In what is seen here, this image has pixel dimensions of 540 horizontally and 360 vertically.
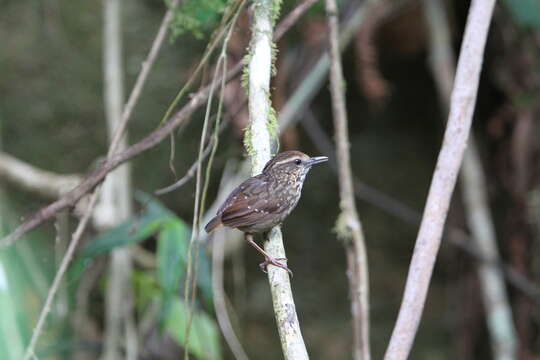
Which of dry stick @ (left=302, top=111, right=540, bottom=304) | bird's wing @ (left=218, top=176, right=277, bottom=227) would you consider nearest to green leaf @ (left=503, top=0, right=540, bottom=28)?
dry stick @ (left=302, top=111, right=540, bottom=304)

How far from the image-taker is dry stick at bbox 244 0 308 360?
173cm

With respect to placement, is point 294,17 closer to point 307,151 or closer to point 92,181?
point 92,181

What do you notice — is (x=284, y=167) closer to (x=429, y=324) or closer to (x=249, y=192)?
(x=249, y=192)

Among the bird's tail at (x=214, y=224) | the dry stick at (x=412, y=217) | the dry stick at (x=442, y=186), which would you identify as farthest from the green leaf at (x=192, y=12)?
the dry stick at (x=412, y=217)

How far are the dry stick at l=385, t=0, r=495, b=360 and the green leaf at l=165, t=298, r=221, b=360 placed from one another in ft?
5.26

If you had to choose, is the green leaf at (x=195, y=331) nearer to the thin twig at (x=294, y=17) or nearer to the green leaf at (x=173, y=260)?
the green leaf at (x=173, y=260)

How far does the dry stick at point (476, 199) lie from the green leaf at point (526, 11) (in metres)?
0.67

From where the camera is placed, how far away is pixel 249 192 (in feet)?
8.30

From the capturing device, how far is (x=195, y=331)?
3.70m

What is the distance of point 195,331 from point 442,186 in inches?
75.4

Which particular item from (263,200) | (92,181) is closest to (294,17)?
(263,200)

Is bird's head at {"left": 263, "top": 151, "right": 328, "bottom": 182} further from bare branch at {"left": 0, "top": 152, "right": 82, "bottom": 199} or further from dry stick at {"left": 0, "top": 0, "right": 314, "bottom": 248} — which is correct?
bare branch at {"left": 0, "top": 152, "right": 82, "bottom": 199}

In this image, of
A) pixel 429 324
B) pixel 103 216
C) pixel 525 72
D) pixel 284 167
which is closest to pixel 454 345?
pixel 429 324

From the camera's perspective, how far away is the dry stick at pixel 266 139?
1.73 metres
